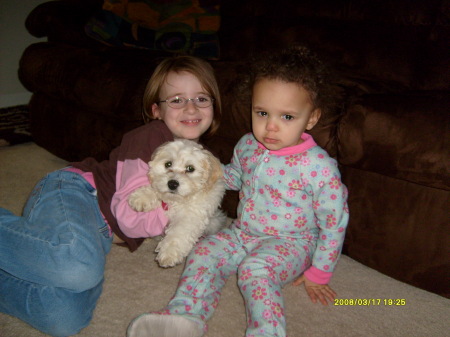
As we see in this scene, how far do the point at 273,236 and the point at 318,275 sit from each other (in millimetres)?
300

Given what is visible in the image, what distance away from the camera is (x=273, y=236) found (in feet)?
6.20

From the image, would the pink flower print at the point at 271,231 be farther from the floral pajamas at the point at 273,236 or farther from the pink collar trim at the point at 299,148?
the pink collar trim at the point at 299,148

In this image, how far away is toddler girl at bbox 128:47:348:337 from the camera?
1.63 metres

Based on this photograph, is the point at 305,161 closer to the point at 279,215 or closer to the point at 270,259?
the point at 279,215

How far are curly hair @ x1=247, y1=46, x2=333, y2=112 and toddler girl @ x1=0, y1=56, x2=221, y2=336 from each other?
0.45 m

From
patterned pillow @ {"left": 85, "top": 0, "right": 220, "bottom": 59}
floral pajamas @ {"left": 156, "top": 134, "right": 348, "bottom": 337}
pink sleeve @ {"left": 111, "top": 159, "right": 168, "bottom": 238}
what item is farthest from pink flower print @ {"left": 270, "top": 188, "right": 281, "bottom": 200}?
patterned pillow @ {"left": 85, "top": 0, "right": 220, "bottom": 59}

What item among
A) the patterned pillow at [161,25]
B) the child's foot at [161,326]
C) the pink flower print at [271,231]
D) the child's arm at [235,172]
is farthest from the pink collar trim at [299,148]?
the patterned pillow at [161,25]

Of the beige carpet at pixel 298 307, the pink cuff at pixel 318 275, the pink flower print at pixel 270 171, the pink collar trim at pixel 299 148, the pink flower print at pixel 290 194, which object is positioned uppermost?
the pink collar trim at pixel 299 148

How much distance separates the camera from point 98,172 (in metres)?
2.03

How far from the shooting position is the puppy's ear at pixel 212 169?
1860mm

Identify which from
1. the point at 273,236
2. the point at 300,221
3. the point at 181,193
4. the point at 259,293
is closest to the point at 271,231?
the point at 273,236

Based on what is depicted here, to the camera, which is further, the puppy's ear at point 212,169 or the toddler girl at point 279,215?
the puppy's ear at point 212,169

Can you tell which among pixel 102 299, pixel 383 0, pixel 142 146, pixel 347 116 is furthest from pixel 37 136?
pixel 383 0

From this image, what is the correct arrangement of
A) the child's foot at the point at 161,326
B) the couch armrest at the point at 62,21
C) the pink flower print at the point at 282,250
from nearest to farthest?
1. the child's foot at the point at 161,326
2. the pink flower print at the point at 282,250
3. the couch armrest at the point at 62,21
